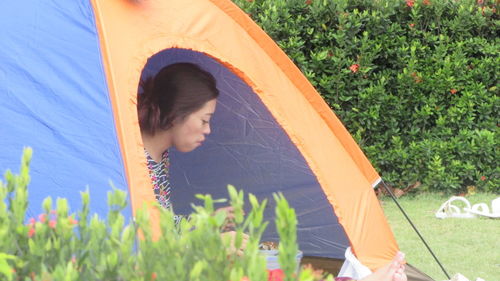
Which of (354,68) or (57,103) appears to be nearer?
(57,103)

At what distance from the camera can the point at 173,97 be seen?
3660 mm

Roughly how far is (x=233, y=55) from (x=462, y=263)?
221 cm

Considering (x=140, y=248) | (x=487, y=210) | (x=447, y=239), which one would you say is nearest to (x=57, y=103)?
(x=140, y=248)

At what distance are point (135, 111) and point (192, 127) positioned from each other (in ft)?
2.52

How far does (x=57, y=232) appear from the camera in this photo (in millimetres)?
1787

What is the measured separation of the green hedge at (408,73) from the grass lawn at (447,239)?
227 mm

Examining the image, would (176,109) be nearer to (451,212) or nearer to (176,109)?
(176,109)

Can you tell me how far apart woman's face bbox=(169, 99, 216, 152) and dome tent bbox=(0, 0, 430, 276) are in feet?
0.91

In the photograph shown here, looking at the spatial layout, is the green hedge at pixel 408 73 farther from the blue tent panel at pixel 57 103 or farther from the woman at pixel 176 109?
the blue tent panel at pixel 57 103

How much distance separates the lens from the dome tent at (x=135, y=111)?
108 inches

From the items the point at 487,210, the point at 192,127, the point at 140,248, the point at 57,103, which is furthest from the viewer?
the point at 487,210

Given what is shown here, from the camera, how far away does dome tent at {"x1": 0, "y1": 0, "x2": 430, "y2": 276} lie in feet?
9.00

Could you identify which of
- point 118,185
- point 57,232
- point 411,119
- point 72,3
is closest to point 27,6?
point 72,3

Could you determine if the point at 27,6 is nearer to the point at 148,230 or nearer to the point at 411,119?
the point at 148,230
